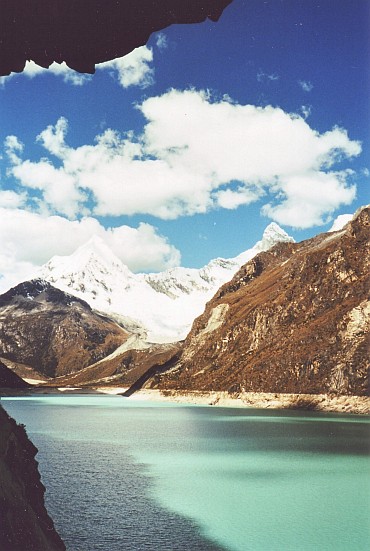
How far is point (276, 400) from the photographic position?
121625 mm

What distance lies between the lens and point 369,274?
129875 millimetres

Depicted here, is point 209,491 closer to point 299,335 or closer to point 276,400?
point 276,400

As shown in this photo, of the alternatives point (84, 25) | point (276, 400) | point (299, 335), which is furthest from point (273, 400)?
point (84, 25)

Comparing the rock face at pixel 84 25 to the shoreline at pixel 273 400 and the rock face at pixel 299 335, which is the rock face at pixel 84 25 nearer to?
the shoreline at pixel 273 400

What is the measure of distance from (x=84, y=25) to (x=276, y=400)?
373ft

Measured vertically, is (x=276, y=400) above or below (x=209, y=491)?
above

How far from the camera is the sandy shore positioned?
104 metres

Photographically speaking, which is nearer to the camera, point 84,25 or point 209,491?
point 84,25

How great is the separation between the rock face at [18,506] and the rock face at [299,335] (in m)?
90.8

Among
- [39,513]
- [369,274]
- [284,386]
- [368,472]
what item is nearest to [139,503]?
[39,513]

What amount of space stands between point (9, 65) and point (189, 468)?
114 feet

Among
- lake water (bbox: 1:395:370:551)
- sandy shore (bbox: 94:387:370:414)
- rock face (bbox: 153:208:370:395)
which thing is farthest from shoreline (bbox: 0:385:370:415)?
lake water (bbox: 1:395:370:551)

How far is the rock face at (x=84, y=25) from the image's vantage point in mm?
16062

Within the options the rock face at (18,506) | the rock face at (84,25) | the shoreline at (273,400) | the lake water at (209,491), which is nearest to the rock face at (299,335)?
the shoreline at (273,400)
